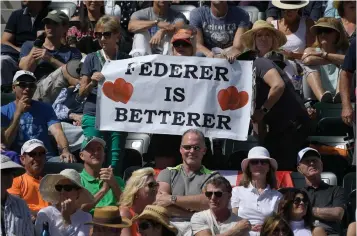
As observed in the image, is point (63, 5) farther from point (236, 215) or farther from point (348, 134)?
point (236, 215)

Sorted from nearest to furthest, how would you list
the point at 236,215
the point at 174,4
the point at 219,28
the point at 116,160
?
the point at 236,215
the point at 116,160
the point at 219,28
the point at 174,4

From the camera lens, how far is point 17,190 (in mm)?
12461

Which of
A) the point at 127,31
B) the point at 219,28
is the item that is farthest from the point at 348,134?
the point at 127,31

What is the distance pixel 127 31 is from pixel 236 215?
5.45m

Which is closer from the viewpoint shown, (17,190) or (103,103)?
(17,190)

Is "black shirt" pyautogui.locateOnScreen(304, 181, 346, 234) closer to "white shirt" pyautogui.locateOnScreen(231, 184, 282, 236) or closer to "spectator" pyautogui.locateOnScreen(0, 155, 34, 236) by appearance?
"white shirt" pyautogui.locateOnScreen(231, 184, 282, 236)

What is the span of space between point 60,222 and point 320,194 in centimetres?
256

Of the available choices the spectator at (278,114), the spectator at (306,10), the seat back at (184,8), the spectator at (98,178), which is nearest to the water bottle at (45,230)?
the spectator at (98,178)

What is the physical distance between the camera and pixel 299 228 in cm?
1182

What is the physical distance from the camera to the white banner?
13633 mm

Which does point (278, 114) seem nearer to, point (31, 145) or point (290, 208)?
point (290, 208)

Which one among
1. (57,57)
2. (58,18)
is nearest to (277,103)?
(57,57)

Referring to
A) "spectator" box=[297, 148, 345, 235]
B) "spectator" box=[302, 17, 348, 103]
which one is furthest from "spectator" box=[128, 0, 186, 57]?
"spectator" box=[297, 148, 345, 235]

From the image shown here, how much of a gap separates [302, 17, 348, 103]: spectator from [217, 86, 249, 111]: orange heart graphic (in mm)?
1268
